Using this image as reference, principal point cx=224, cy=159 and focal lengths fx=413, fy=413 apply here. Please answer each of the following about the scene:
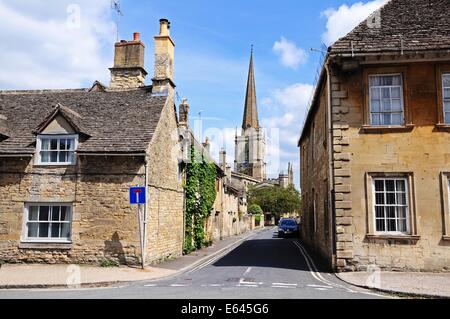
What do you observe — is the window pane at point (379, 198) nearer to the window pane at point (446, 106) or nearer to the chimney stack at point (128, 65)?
the window pane at point (446, 106)

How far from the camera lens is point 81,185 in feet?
53.6

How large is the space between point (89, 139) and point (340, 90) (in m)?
10.2

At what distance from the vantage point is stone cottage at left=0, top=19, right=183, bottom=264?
16.0m

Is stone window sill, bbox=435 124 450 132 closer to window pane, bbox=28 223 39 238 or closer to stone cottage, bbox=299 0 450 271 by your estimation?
stone cottage, bbox=299 0 450 271

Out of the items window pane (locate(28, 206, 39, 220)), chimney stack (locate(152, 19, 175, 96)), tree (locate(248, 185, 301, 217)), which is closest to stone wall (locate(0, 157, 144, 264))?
window pane (locate(28, 206, 39, 220))

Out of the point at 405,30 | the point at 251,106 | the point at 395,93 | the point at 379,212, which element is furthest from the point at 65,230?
the point at 251,106

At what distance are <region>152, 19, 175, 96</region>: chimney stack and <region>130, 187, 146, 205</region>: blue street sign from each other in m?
6.00

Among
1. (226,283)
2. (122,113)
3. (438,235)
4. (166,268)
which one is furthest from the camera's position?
(122,113)

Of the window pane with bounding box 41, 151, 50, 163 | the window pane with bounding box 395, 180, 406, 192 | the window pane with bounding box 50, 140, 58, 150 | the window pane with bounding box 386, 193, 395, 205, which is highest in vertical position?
the window pane with bounding box 50, 140, 58, 150

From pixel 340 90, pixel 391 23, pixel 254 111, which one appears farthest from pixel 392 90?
pixel 254 111

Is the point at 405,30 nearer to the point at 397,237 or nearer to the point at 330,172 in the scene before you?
the point at 330,172

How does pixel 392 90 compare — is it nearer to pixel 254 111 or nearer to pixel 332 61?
pixel 332 61

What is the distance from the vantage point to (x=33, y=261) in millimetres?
16125

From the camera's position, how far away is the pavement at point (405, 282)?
34.3 ft
